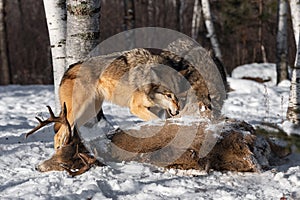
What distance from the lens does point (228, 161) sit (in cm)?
422

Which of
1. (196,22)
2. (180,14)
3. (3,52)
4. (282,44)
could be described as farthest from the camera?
(180,14)

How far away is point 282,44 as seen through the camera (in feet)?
42.0

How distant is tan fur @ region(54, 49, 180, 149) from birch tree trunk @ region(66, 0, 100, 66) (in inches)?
14.6

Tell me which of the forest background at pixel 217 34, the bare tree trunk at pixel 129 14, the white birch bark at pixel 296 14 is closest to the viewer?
the white birch bark at pixel 296 14

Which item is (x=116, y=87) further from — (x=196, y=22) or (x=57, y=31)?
Result: (x=196, y=22)

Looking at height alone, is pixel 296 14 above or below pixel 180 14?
below

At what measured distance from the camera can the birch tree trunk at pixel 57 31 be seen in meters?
5.95

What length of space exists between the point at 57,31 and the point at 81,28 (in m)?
0.93

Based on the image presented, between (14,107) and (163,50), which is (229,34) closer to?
(14,107)

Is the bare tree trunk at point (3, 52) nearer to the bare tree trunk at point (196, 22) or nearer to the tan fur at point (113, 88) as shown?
the bare tree trunk at point (196, 22)

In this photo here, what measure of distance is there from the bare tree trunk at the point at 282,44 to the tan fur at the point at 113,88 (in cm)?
849

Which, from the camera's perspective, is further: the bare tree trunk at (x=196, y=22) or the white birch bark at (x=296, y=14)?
the bare tree trunk at (x=196, y=22)

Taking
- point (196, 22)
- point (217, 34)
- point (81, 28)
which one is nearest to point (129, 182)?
point (81, 28)

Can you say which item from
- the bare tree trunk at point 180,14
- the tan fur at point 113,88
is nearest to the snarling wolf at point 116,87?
the tan fur at point 113,88
